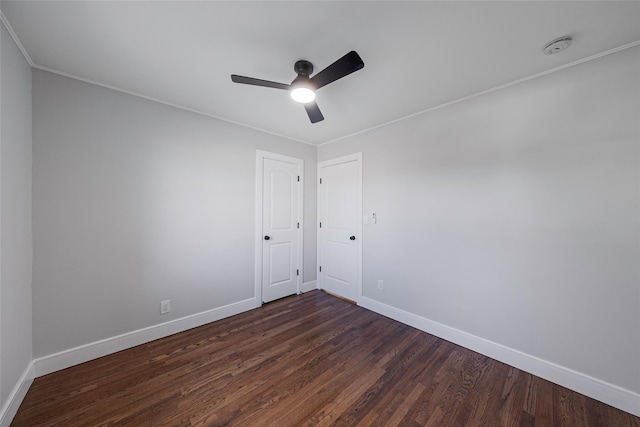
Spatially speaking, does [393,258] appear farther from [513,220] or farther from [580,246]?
[580,246]

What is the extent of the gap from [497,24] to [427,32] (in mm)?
404

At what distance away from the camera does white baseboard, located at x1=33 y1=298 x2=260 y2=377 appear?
5.99 ft

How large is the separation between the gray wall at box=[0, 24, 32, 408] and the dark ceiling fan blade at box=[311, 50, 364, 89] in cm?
191

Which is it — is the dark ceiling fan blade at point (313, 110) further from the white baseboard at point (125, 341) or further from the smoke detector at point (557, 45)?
the white baseboard at point (125, 341)

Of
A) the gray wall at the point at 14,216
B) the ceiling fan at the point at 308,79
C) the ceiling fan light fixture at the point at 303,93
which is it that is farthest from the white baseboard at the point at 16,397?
the ceiling fan light fixture at the point at 303,93

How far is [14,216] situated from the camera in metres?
1.51

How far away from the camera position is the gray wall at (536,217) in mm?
1571

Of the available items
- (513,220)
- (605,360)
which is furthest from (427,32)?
(605,360)

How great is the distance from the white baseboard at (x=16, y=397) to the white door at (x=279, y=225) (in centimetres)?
192

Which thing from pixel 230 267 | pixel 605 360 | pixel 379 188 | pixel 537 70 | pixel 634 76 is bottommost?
pixel 605 360

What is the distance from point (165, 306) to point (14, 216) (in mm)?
1348

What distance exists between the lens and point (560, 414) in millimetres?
1507

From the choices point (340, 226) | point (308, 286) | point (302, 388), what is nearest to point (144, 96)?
point (340, 226)

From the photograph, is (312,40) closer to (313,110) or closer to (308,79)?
(308,79)
